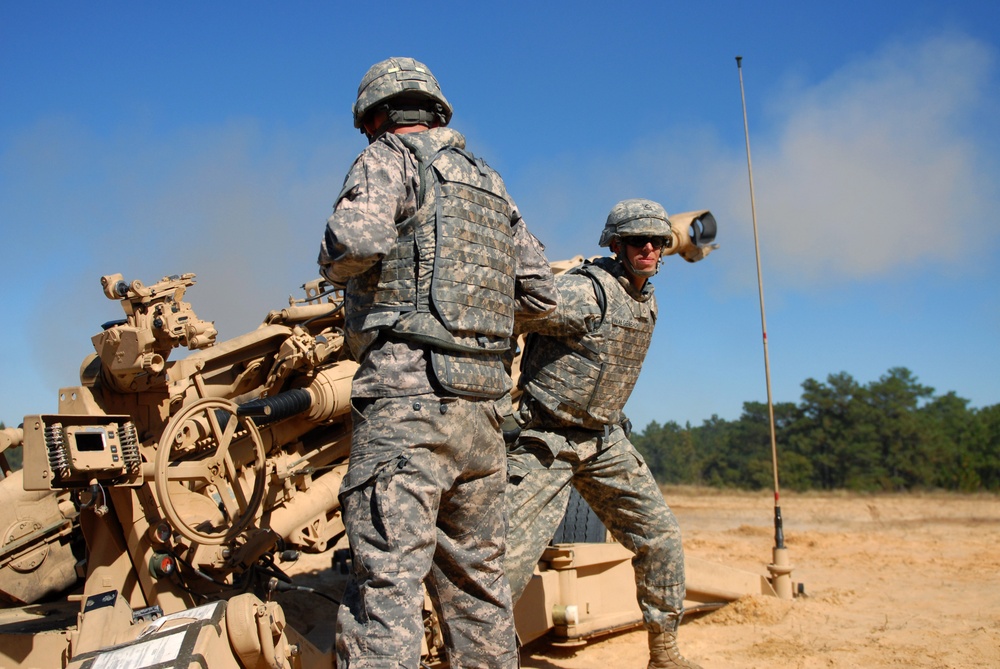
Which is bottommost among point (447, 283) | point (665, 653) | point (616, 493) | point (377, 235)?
point (665, 653)

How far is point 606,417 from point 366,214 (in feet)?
6.74

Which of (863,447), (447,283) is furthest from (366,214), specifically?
(863,447)

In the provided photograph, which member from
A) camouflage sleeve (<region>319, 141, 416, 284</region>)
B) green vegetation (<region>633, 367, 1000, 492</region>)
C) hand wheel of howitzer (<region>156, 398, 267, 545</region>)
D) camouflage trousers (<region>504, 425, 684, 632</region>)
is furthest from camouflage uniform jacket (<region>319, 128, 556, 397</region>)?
green vegetation (<region>633, 367, 1000, 492</region>)

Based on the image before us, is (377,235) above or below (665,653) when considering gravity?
above

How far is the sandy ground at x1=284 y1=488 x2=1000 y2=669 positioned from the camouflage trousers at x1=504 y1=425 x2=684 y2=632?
0.73 meters

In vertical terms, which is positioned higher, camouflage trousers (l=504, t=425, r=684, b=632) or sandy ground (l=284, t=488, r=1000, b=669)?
camouflage trousers (l=504, t=425, r=684, b=632)

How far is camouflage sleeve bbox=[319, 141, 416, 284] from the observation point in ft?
9.00

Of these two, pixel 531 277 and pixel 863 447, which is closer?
pixel 531 277

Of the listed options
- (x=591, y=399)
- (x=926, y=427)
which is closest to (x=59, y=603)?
(x=591, y=399)

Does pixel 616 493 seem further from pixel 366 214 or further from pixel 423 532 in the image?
pixel 366 214

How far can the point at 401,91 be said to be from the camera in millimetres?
3141

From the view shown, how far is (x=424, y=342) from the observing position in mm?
2863

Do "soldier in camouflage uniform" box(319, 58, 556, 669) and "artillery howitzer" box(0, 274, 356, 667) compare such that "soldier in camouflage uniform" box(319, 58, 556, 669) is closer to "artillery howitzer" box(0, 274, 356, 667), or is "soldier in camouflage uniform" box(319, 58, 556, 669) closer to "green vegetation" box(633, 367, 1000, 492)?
"artillery howitzer" box(0, 274, 356, 667)

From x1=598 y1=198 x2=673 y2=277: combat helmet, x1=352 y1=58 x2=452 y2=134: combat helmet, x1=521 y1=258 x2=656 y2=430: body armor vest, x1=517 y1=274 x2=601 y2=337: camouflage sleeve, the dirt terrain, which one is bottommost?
the dirt terrain
